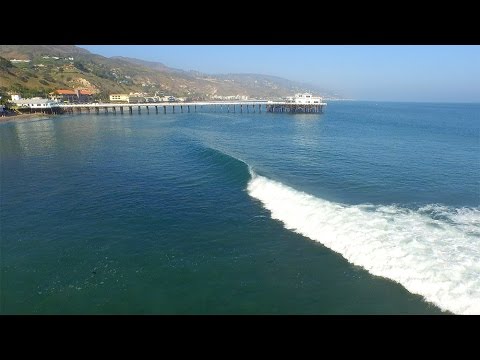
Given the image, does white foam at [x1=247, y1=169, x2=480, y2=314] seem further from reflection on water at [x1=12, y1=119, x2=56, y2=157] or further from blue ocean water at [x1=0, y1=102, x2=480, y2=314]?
reflection on water at [x1=12, y1=119, x2=56, y2=157]

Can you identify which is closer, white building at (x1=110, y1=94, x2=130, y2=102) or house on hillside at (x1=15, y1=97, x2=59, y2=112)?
house on hillside at (x1=15, y1=97, x2=59, y2=112)

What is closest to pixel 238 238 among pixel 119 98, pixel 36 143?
pixel 36 143

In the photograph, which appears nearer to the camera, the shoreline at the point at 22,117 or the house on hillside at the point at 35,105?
the shoreline at the point at 22,117

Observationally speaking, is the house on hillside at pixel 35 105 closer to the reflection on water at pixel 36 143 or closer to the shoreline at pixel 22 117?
the shoreline at pixel 22 117

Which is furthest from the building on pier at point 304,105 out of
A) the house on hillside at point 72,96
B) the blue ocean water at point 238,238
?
the blue ocean water at point 238,238

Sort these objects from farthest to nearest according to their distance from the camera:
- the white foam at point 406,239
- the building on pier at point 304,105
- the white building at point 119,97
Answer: the white building at point 119,97 → the building on pier at point 304,105 → the white foam at point 406,239

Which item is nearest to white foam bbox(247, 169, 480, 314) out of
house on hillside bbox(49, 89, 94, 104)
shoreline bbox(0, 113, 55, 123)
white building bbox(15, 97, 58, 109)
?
shoreline bbox(0, 113, 55, 123)
